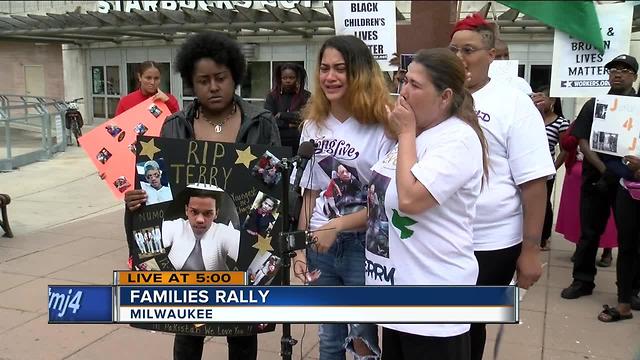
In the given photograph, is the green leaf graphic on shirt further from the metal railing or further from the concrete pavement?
the metal railing

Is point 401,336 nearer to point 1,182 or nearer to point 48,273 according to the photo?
point 48,273

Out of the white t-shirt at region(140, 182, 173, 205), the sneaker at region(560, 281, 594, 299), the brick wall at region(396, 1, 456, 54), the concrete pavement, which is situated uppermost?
the brick wall at region(396, 1, 456, 54)

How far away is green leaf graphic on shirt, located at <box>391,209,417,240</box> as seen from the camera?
2.05 metres

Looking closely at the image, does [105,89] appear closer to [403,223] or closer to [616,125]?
[616,125]

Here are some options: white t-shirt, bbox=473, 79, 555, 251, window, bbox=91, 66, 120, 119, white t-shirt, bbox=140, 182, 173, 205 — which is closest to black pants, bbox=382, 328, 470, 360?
white t-shirt, bbox=473, 79, 555, 251

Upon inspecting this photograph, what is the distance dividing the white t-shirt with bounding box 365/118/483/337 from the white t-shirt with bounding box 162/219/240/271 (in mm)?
609

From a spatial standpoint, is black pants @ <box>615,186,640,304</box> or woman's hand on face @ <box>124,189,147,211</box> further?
black pants @ <box>615,186,640,304</box>

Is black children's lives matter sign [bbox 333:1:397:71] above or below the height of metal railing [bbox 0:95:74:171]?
above

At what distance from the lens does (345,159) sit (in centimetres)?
257

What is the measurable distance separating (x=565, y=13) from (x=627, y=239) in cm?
357

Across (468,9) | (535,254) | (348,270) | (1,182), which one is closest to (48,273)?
(348,270)

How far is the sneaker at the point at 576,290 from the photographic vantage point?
4.86 metres

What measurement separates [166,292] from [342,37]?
1.31m

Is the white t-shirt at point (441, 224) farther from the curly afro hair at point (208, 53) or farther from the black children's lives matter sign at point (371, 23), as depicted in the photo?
the curly afro hair at point (208, 53)
